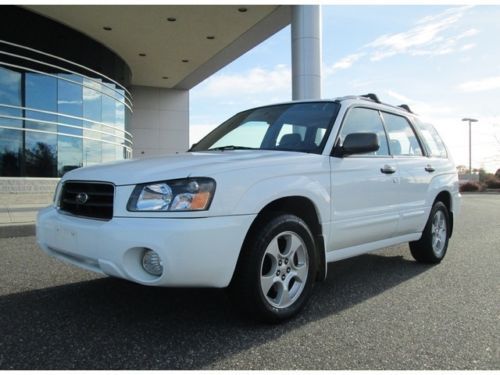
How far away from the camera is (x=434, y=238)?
5.46m

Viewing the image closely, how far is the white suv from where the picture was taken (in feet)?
9.39

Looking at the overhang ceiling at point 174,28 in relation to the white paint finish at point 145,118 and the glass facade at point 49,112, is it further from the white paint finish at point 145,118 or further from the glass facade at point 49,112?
the white paint finish at point 145,118

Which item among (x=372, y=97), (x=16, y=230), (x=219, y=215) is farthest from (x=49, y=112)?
(x=219, y=215)

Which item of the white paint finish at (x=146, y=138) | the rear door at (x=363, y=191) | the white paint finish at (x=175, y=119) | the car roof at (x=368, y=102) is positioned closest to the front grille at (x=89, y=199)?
the rear door at (x=363, y=191)

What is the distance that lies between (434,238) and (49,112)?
542 inches

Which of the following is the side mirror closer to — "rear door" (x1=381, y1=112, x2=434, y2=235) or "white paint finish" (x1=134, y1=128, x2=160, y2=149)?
"rear door" (x1=381, y1=112, x2=434, y2=235)

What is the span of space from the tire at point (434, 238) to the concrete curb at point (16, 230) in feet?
19.4

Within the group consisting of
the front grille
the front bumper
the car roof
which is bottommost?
the front bumper

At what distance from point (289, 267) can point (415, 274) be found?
2164 millimetres

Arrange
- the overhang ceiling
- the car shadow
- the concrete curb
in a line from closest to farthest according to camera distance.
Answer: the car shadow < the concrete curb < the overhang ceiling

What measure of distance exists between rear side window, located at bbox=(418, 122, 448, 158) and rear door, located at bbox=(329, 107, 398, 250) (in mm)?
1185

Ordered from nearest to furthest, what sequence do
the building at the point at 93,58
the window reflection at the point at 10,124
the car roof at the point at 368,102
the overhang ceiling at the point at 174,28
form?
the car roof at the point at 368,102 → the window reflection at the point at 10,124 → the building at the point at 93,58 → the overhang ceiling at the point at 174,28

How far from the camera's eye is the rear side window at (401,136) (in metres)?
4.82

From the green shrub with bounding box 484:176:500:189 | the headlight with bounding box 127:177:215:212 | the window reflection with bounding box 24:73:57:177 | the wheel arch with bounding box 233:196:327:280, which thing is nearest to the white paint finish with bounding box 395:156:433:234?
the wheel arch with bounding box 233:196:327:280
